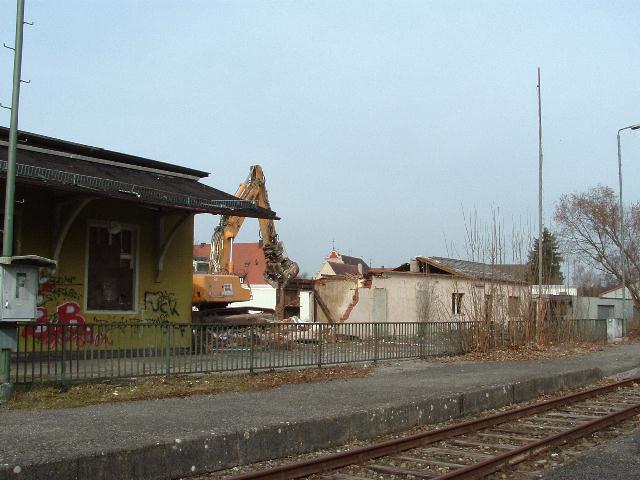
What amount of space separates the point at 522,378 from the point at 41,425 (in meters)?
10.1

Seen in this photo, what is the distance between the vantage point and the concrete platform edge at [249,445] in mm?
6984

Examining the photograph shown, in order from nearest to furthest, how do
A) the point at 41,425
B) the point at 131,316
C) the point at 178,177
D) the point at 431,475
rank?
the point at 431,475 < the point at 41,425 < the point at 131,316 < the point at 178,177

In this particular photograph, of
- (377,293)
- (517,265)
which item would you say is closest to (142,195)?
(517,265)

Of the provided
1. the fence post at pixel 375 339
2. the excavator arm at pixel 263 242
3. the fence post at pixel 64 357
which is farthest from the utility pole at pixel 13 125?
the excavator arm at pixel 263 242

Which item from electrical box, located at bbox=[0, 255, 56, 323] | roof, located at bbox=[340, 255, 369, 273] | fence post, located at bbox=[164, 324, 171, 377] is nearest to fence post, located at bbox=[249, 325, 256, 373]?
fence post, located at bbox=[164, 324, 171, 377]

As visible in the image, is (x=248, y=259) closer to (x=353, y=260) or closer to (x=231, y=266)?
(x=353, y=260)

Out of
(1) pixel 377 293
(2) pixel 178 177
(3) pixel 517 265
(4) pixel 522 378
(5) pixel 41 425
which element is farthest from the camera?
(1) pixel 377 293

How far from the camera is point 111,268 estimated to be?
17.4 metres

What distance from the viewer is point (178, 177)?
20.1 m

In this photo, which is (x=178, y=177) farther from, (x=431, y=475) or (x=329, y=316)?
(x=329, y=316)

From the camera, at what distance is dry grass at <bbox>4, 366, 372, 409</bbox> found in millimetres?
11031

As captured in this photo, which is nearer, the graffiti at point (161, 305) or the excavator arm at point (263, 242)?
the graffiti at point (161, 305)

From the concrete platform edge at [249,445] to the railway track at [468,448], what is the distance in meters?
0.83

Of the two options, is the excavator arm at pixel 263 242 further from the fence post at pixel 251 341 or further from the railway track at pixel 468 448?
the railway track at pixel 468 448
